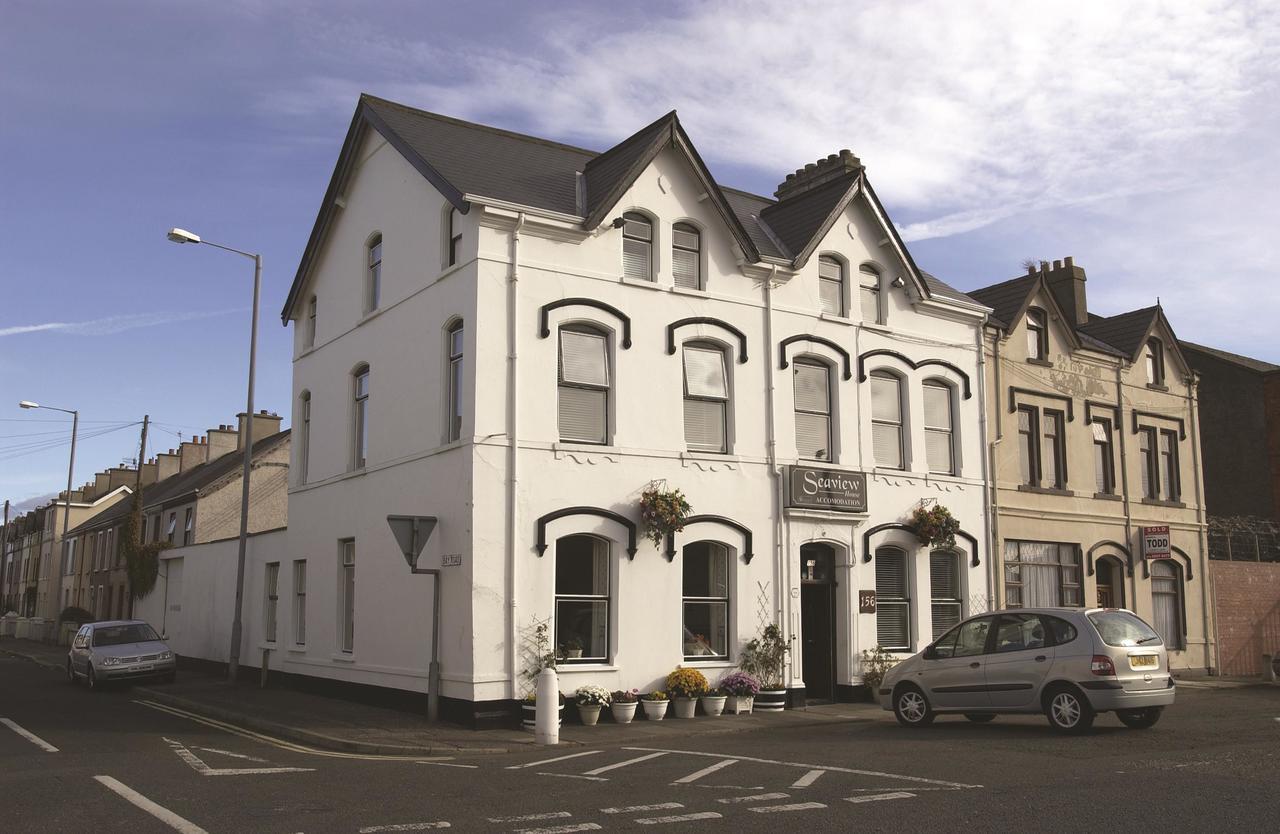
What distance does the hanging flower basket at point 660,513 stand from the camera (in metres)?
18.1

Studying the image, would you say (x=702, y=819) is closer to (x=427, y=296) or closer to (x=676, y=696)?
(x=676, y=696)

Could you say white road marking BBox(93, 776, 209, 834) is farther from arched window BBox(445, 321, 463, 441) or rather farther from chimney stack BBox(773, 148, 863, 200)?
chimney stack BBox(773, 148, 863, 200)

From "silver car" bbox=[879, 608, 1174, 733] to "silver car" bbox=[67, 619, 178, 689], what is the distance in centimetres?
1748

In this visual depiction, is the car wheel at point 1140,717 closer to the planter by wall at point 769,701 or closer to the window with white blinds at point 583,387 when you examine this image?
the planter by wall at point 769,701

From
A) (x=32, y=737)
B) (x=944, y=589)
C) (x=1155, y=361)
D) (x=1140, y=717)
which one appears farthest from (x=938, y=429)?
(x=32, y=737)

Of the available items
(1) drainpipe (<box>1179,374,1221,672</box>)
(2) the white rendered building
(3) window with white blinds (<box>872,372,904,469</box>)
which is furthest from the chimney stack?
(1) drainpipe (<box>1179,374,1221,672</box>)

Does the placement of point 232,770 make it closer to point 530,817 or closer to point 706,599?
point 530,817

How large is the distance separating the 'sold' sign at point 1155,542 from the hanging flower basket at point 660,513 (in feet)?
48.6

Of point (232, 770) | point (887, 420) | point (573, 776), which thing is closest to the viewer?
point (573, 776)

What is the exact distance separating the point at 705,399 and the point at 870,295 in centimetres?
515

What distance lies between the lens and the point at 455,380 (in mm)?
18578

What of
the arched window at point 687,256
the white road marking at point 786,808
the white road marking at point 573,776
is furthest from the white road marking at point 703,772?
the arched window at point 687,256

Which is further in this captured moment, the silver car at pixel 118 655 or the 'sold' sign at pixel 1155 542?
the 'sold' sign at pixel 1155 542

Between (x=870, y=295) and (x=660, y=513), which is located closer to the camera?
(x=660, y=513)
